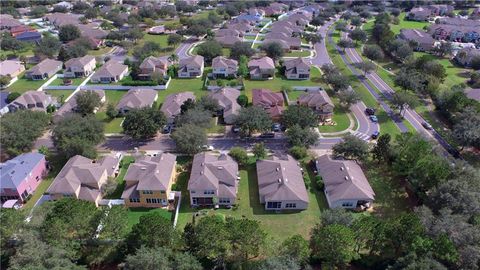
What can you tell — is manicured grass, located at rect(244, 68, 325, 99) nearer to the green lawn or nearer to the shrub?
the shrub

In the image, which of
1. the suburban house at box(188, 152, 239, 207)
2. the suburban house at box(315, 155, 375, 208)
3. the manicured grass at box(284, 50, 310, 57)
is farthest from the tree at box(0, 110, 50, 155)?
the manicured grass at box(284, 50, 310, 57)

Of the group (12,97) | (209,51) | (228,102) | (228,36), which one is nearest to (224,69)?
(209,51)

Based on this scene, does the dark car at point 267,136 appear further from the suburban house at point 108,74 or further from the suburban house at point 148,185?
the suburban house at point 108,74

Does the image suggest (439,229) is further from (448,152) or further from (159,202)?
(159,202)

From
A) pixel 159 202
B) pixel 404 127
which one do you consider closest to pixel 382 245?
pixel 159 202

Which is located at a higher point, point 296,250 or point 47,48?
point 296,250

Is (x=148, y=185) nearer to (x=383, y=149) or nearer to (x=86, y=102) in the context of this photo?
(x=86, y=102)

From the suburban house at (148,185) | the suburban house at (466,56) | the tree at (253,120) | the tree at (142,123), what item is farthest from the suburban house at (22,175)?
the suburban house at (466,56)
